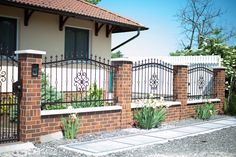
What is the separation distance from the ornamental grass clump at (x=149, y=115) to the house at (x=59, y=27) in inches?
161

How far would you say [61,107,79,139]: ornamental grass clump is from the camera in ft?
27.3

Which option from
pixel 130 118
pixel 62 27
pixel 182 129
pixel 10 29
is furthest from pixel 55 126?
pixel 62 27

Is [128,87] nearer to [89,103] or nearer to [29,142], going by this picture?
[89,103]

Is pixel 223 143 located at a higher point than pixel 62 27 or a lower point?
lower

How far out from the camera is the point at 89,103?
945 centimetres

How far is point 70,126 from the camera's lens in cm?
833

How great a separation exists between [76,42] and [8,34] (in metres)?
2.96

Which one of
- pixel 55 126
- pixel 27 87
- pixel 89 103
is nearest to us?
pixel 27 87

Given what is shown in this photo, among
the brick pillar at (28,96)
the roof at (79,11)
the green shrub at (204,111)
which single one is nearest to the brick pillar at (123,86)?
the brick pillar at (28,96)

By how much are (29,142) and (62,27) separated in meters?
6.15

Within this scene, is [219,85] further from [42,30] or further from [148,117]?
[42,30]

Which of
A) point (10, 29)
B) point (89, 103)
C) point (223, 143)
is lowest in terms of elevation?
point (223, 143)

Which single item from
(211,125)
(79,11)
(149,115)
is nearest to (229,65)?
(211,125)

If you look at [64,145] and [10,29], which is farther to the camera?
[10,29]
